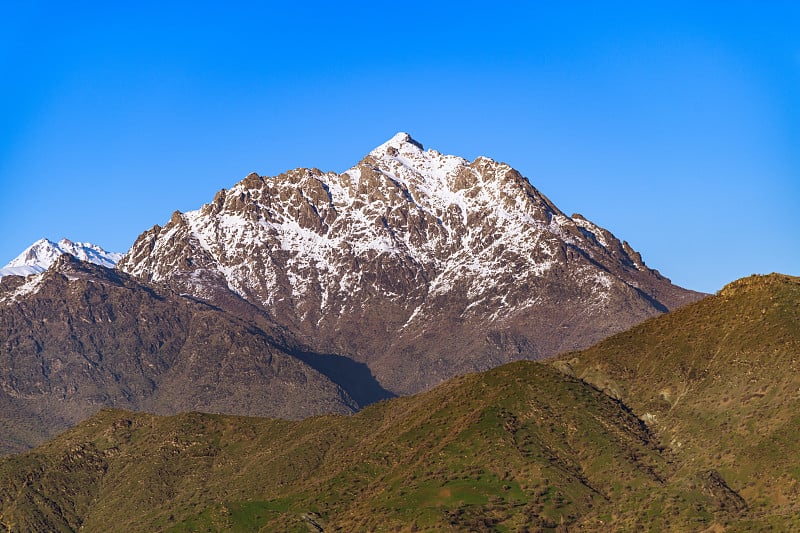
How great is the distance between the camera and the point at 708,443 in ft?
655

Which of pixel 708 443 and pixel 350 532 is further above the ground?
pixel 708 443

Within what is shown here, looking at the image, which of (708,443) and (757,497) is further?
(708,443)

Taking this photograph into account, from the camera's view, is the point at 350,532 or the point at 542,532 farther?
the point at 350,532

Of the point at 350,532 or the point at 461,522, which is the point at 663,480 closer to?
the point at 461,522

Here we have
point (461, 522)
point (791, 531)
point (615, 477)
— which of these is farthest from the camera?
point (615, 477)

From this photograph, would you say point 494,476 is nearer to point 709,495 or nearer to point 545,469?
point 545,469

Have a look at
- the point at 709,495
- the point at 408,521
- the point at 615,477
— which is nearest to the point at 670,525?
the point at 709,495

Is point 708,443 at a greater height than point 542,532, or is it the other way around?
point 708,443

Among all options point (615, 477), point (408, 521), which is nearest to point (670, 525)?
point (615, 477)

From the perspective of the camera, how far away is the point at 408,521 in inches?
7461

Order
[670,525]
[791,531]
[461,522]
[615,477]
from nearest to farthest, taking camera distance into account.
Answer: [791,531]
[670,525]
[461,522]
[615,477]

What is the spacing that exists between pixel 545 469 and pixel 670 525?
29311mm

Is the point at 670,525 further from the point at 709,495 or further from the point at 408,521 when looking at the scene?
the point at 408,521

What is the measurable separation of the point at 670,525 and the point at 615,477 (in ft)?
77.0
